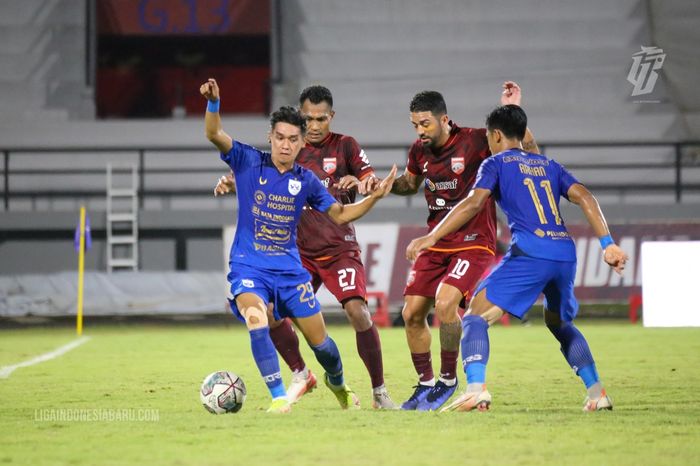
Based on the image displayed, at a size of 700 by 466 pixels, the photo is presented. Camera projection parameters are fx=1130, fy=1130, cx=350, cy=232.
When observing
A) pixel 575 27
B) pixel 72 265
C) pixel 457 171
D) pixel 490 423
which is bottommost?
pixel 72 265

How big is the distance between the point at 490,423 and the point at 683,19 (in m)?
19.5

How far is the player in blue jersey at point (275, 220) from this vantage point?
7461 mm

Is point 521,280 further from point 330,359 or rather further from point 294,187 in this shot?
point 294,187

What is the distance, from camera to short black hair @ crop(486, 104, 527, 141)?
7.57 metres

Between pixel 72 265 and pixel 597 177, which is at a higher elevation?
pixel 597 177

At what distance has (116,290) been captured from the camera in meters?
18.6

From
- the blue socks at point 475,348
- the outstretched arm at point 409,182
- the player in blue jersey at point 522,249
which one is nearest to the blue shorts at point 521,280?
the player in blue jersey at point 522,249

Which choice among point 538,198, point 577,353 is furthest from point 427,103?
point 577,353

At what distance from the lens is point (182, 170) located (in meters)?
22.1

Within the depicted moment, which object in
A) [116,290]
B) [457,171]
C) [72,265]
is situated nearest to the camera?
[457,171]

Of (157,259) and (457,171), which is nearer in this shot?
(457,171)

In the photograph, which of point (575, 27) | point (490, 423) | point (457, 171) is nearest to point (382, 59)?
point (575, 27)

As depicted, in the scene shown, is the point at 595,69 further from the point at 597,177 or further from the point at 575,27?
the point at 597,177

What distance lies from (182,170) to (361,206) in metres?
14.9
